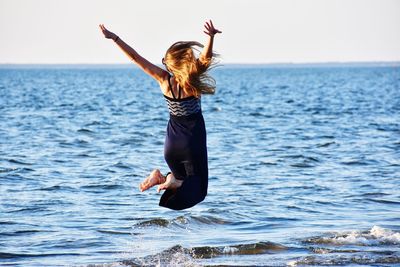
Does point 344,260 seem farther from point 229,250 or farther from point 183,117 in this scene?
point 183,117

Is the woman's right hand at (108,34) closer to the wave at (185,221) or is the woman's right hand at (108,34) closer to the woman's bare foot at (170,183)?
the woman's bare foot at (170,183)

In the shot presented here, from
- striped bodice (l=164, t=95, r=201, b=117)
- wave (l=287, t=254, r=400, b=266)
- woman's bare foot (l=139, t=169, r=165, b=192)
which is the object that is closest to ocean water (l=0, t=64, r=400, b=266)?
wave (l=287, t=254, r=400, b=266)

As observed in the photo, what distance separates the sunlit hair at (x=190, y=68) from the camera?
926 centimetres

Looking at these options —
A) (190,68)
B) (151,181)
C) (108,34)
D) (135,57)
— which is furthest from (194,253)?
(108,34)

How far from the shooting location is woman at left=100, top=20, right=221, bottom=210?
9266 mm

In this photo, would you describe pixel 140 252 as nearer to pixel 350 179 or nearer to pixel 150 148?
pixel 350 179

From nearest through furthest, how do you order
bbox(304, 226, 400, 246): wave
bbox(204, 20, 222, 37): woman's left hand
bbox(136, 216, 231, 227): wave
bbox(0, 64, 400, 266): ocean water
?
1. bbox(204, 20, 222, 37): woman's left hand
2. bbox(0, 64, 400, 266): ocean water
3. bbox(304, 226, 400, 246): wave
4. bbox(136, 216, 231, 227): wave

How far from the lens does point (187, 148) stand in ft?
31.2

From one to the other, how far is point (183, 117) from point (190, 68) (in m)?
0.59

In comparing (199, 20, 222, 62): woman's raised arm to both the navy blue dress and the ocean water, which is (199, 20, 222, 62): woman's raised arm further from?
the ocean water

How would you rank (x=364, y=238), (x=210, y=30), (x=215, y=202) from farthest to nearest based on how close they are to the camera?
(x=215, y=202)
(x=364, y=238)
(x=210, y=30)

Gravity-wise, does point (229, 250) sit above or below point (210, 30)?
below

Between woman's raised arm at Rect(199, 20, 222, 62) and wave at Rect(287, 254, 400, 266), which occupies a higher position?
woman's raised arm at Rect(199, 20, 222, 62)

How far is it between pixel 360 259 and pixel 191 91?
4421 millimetres
